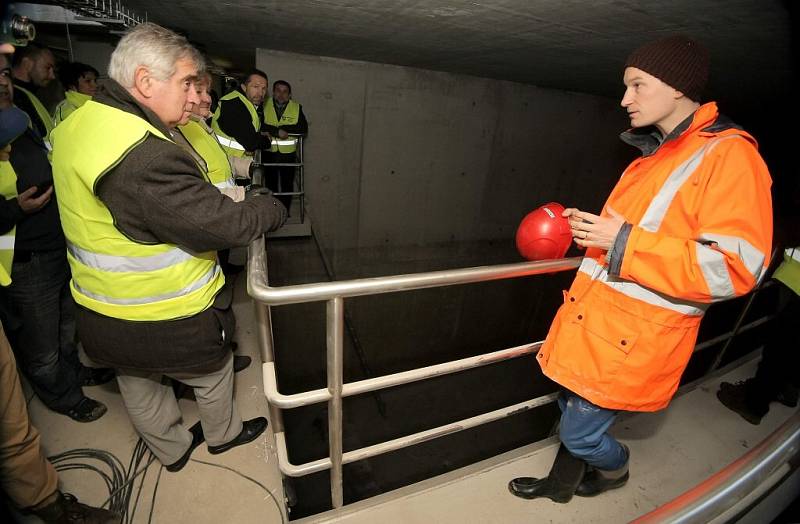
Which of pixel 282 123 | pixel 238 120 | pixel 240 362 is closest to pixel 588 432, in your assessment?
pixel 240 362

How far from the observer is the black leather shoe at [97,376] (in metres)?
2.06

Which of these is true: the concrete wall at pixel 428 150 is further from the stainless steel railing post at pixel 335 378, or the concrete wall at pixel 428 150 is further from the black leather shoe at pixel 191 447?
the stainless steel railing post at pixel 335 378

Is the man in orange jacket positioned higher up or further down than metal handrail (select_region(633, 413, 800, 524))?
higher up

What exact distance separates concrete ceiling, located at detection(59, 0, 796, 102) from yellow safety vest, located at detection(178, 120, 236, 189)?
1257 millimetres

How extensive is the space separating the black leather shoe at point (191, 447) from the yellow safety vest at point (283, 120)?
3.75 metres

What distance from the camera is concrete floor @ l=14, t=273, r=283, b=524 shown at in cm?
147

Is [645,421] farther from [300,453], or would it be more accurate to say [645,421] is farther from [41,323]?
[300,453]

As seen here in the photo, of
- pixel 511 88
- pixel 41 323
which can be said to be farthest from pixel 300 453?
pixel 511 88

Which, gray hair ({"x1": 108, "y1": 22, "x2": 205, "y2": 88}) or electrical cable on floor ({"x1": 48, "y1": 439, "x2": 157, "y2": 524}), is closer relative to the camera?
gray hair ({"x1": 108, "y1": 22, "x2": 205, "y2": 88})

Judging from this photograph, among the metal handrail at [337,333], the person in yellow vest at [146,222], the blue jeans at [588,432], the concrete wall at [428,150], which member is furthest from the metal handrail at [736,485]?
the concrete wall at [428,150]

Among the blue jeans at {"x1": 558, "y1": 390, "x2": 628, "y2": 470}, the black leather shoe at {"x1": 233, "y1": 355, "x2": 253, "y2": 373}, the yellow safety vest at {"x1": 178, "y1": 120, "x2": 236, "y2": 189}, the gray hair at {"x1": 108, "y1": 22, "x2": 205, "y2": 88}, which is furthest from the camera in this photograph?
the black leather shoe at {"x1": 233, "y1": 355, "x2": 253, "y2": 373}

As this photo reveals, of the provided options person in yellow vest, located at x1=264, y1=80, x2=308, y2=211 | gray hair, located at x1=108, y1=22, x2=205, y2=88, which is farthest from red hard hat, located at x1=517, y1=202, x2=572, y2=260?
person in yellow vest, located at x1=264, y1=80, x2=308, y2=211

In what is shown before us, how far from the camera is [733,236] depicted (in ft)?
3.12

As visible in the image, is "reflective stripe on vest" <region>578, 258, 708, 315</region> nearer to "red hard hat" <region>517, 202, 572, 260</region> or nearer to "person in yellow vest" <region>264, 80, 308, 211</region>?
"red hard hat" <region>517, 202, 572, 260</region>
